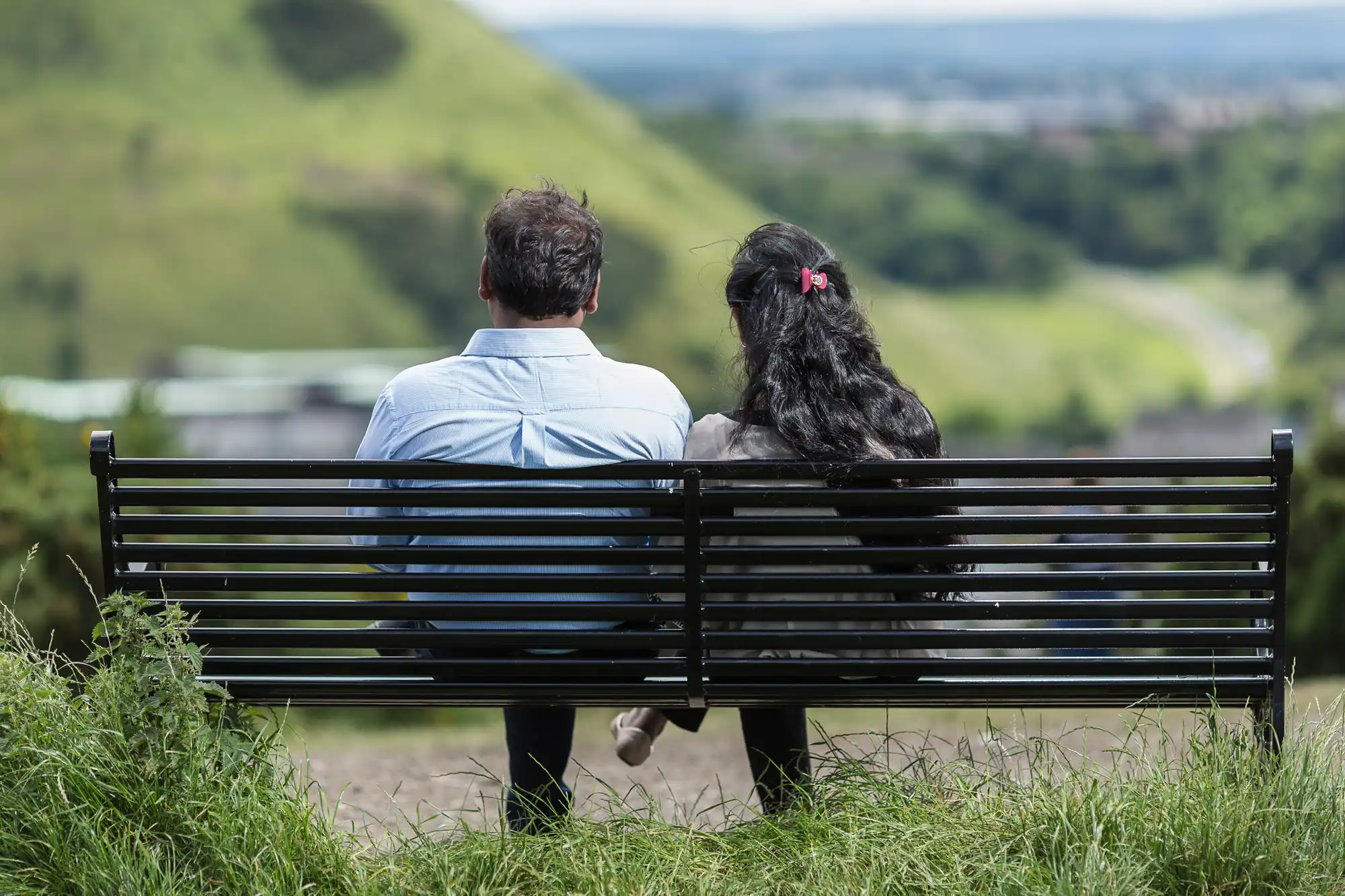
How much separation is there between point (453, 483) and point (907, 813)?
106 cm

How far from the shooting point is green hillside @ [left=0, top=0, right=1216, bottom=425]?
319 ft

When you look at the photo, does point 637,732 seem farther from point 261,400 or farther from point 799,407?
point 261,400

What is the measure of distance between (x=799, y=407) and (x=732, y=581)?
36cm

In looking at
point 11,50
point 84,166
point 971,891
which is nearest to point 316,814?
point 971,891

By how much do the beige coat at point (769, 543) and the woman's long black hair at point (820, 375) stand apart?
0.11 ft

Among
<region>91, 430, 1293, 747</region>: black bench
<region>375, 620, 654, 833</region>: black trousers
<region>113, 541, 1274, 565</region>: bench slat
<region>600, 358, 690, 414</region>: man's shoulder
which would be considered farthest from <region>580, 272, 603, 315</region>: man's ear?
<region>375, 620, 654, 833</region>: black trousers

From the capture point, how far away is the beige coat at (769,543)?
2.77 meters

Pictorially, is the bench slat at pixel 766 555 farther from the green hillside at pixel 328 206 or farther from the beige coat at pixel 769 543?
the green hillside at pixel 328 206

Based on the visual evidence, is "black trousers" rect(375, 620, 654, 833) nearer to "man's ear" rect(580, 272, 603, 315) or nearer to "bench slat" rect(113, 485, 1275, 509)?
"bench slat" rect(113, 485, 1275, 509)

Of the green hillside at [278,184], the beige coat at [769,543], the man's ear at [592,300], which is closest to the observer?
the beige coat at [769,543]

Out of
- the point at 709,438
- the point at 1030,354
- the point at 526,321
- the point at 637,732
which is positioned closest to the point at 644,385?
the point at 709,438

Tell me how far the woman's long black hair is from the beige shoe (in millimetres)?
676

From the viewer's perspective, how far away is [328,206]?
104m

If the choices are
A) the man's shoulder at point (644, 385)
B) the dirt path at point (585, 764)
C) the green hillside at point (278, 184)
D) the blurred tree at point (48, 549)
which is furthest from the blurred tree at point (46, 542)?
the green hillside at point (278, 184)
